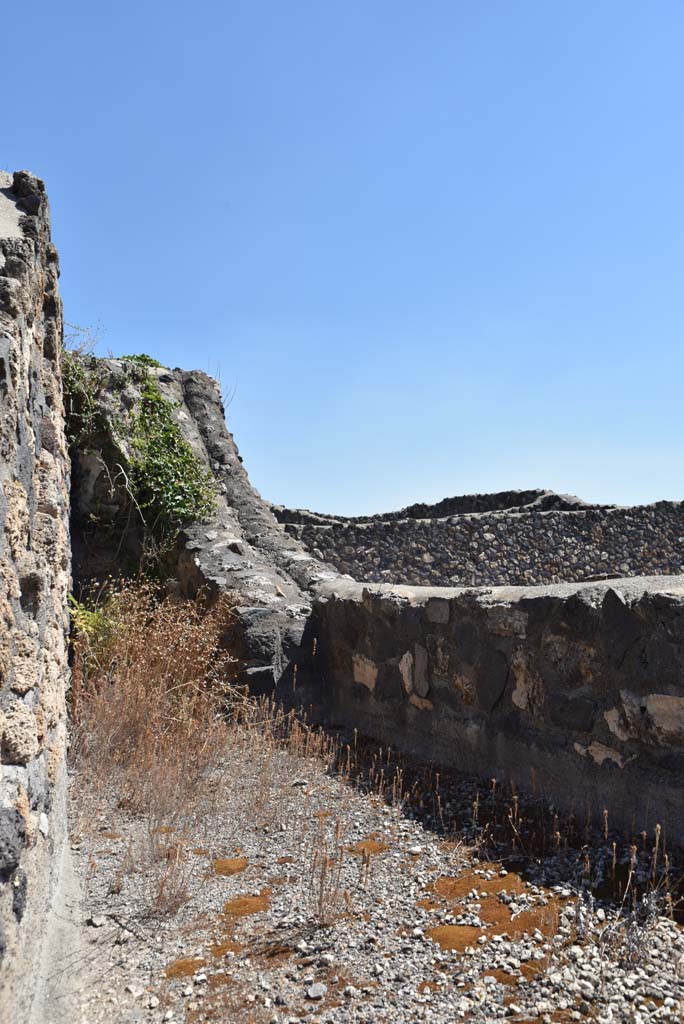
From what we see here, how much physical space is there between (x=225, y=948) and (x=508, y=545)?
8.89 meters

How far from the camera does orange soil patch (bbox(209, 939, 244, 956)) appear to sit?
2.39 m

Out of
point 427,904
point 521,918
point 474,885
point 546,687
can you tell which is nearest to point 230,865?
point 427,904

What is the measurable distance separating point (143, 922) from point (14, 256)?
2.57 m

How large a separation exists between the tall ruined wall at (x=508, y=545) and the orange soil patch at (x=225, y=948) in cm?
746

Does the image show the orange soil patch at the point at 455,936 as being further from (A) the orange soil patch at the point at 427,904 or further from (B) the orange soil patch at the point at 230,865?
(B) the orange soil patch at the point at 230,865

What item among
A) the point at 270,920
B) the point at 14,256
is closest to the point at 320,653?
the point at 270,920

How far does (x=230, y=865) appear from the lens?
3.02m

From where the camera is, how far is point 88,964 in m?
2.30

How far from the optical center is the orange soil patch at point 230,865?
9.75ft

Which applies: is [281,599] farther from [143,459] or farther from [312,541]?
[312,541]

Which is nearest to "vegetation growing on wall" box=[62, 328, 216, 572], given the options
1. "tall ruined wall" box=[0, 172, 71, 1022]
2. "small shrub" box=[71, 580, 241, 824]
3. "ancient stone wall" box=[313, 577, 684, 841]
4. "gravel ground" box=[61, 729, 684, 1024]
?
"small shrub" box=[71, 580, 241, 824]

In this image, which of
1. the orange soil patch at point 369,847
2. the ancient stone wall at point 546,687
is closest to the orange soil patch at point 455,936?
the orange soil patch at point 369,847

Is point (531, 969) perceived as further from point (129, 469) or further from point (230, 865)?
point (129, 469)

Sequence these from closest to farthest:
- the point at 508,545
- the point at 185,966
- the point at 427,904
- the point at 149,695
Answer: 1. the point at 185,966
2. the point at 427,904
3. the point at 149,695
4. the point at 508,545
